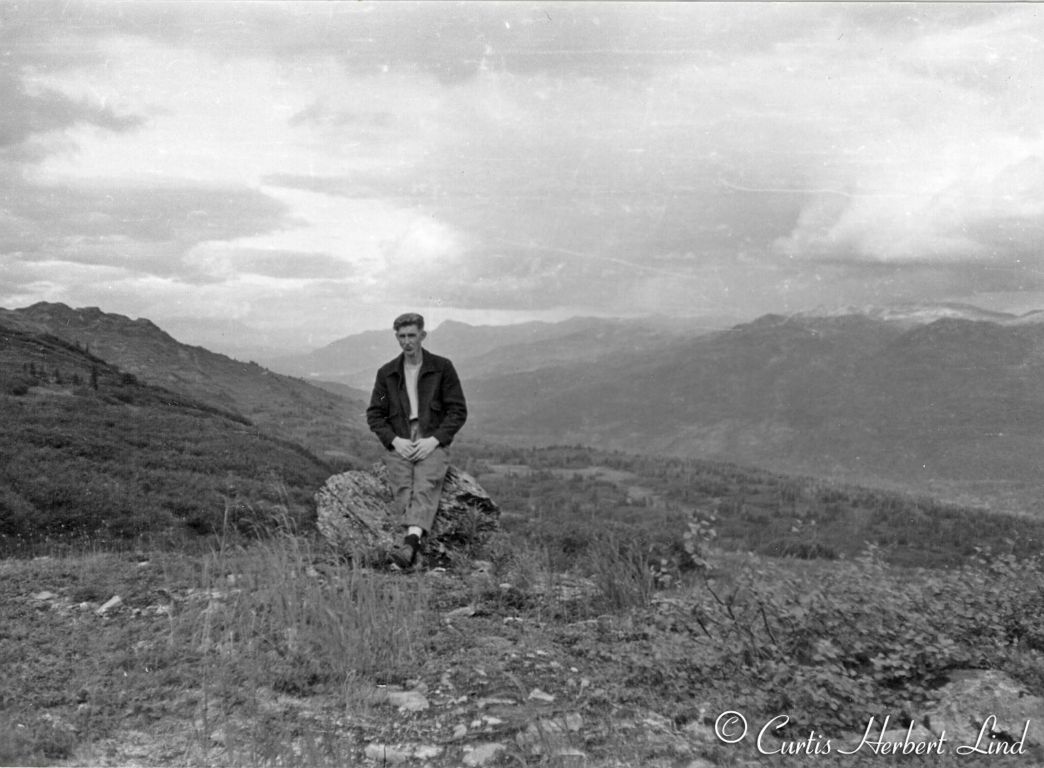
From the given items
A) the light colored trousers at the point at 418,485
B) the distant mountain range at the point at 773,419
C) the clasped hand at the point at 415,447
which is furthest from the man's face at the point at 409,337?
the distant mountain range at the point at 773,419

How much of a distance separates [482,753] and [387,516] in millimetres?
5513

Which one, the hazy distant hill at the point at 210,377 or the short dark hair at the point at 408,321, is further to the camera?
the hazy distant hill at the point at 210,377

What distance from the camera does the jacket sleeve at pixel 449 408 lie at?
847 cm

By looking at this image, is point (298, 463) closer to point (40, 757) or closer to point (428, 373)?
point (428, 373)

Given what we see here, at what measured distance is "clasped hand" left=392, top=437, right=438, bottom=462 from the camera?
27.5 feet

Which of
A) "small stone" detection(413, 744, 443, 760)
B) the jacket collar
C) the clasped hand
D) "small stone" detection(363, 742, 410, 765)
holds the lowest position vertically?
"small stone" detection(413, 744, 443, 760)

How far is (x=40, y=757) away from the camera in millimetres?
4023

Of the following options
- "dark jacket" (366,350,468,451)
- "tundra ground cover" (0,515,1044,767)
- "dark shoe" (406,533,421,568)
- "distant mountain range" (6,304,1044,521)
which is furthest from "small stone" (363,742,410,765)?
"distant mountain range" (6,304,1044,521)

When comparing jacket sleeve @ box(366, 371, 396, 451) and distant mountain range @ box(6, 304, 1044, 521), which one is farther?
distant mountain range @ box(6, 304, 1044, 521)

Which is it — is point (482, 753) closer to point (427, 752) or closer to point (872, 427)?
point (427, 752)

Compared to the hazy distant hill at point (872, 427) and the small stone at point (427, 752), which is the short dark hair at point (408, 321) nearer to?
the small stone at point (427, 752)

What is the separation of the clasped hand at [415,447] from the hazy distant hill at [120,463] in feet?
7.78

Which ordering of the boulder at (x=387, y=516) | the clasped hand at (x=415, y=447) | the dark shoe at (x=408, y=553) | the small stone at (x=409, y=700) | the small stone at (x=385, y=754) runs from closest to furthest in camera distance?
the small stone at (x=385, y=754), the small stone at (x=409, y=700), the dark shoe at (x=408, y=553), the clasped hand at (x=415, y=447), the boulder at (x=387, y=516)

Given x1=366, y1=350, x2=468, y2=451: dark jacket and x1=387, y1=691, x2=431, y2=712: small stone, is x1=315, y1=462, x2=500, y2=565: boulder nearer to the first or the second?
x1=366, y1=350, x2=468, y2=451: dark jacket
